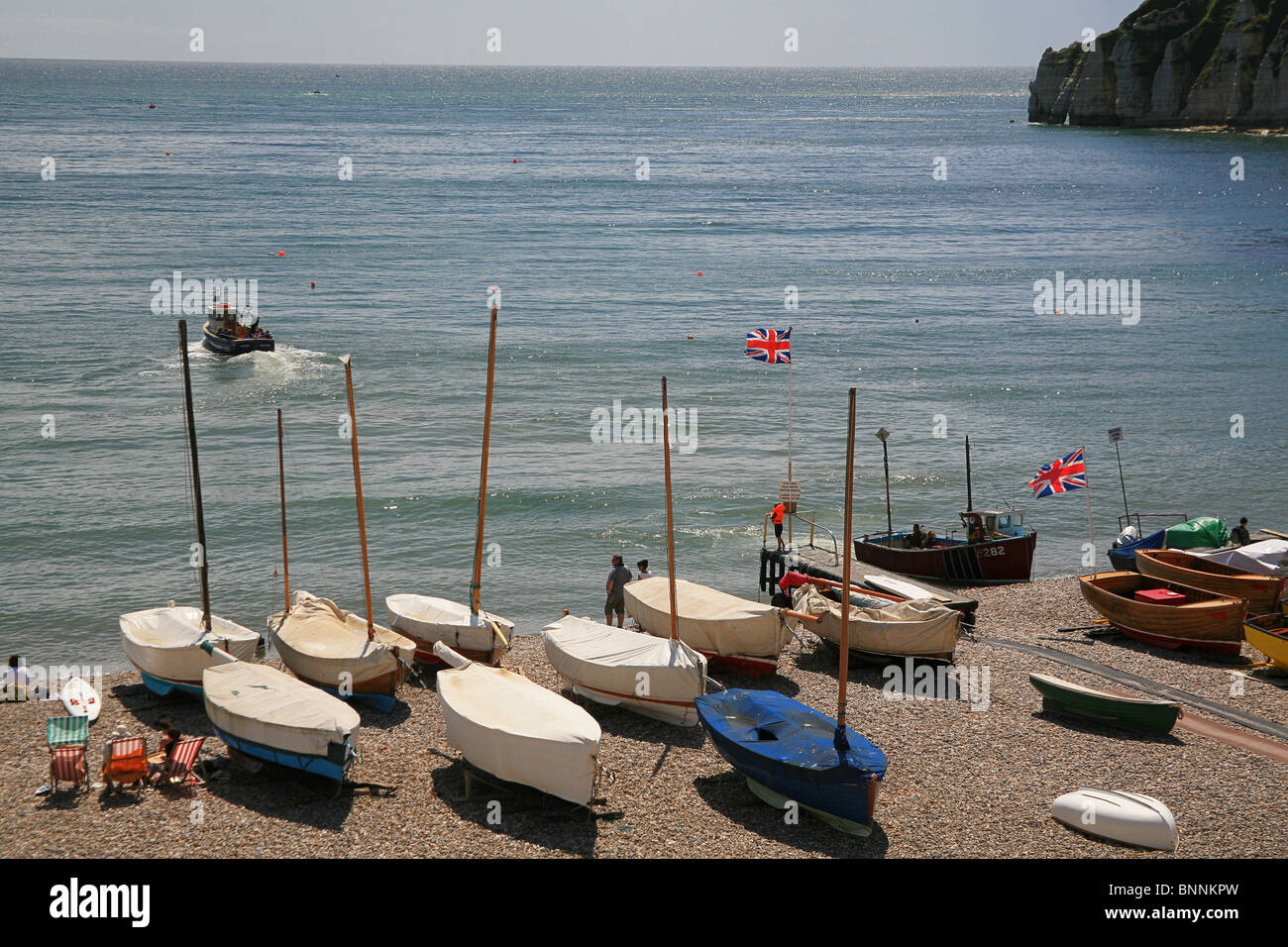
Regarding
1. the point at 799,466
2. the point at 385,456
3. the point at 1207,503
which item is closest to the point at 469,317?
the point at 385,456

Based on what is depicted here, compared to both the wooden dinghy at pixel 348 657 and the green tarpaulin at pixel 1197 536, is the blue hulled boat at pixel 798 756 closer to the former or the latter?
the wooden dinghy at pixel 348 657

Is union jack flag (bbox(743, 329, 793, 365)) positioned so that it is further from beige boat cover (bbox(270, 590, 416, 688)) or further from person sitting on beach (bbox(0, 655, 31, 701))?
person sitting on beach (bbox(0, 655, 31, 701))

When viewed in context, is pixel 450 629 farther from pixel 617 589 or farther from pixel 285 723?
pixel 285 723

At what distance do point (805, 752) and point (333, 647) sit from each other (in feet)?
29.4

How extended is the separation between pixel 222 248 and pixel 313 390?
33.5m

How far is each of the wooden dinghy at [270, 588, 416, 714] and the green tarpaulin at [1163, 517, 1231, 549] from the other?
1900cm

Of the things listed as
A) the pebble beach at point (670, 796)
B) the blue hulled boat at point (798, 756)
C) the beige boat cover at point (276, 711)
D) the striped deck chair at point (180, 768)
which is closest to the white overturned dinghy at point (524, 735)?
the pebble beach at point (670, 796)

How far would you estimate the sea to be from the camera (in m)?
34.2

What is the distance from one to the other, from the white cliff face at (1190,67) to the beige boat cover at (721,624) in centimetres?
12623

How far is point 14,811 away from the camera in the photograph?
16547 mm

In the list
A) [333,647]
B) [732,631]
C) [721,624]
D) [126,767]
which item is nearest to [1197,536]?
[732,631]

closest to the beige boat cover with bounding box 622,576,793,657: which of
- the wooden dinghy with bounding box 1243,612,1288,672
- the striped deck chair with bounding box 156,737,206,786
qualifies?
the wooden dinghy with bounding box 1243,612,1288,672

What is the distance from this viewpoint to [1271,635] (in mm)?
22016
